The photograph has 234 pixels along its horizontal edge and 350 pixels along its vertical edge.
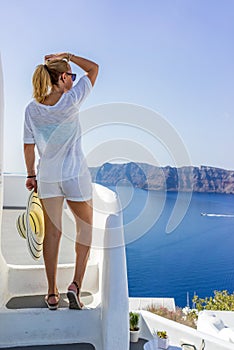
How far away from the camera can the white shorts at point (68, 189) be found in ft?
5.74

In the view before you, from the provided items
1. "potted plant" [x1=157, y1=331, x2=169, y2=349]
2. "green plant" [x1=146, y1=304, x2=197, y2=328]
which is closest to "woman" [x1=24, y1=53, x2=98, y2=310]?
"potted plant" [x1=157, y1=331, x2=169, y2=349]

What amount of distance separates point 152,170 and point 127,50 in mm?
25017

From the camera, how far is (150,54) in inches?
1088

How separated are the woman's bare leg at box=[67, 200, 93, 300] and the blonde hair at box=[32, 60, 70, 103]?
0.48 m

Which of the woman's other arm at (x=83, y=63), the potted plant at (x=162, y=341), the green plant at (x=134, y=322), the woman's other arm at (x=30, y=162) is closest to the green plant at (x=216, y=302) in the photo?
the potted plant at (x=162, y=341)

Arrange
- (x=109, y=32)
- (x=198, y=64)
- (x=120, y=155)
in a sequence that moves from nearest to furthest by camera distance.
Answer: (x=120, y=155)
(x=109, y=32)
(x=198, y=64)

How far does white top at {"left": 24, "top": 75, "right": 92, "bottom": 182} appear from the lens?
1.69 metres

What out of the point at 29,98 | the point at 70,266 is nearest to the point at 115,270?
the point at 70,266

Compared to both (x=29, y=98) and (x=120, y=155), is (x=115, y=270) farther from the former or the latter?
(x=29, y=98)

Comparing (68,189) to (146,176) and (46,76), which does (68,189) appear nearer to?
(46,76)

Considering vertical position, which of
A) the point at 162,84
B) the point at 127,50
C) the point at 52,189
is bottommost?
the point at 52,189

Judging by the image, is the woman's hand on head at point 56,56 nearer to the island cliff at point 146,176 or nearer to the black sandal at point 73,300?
the island cliff at point 146,176

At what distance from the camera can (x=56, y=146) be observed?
5.62ft

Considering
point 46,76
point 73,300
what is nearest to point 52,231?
point 73,300
